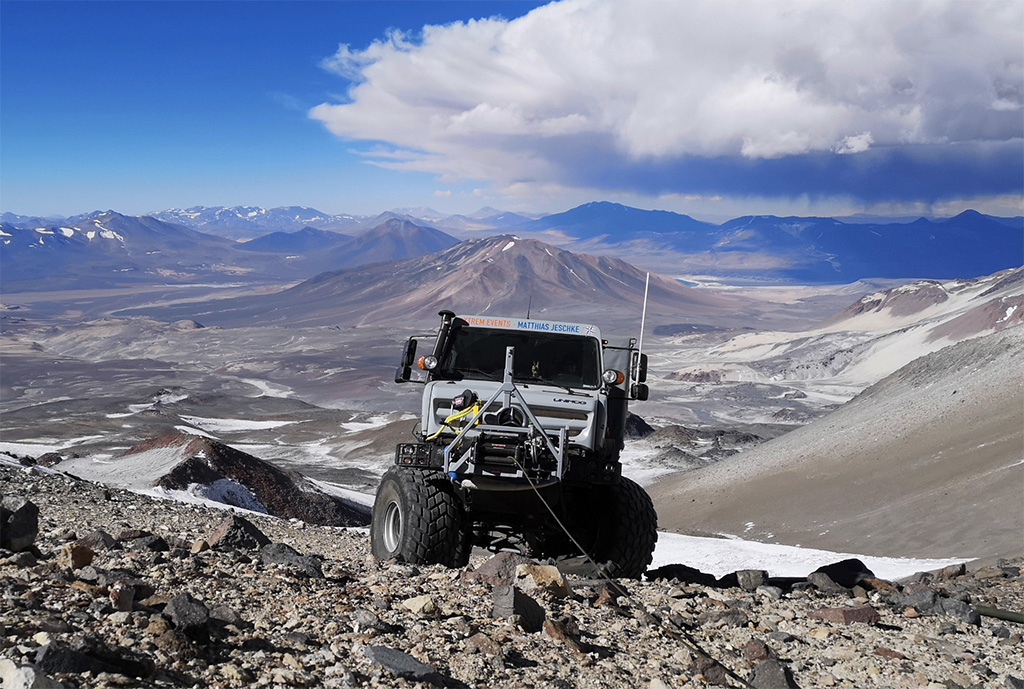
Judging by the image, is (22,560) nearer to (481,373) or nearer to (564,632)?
(564,632)

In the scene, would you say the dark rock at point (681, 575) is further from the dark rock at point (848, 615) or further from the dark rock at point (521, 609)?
the dark rock at point (521, 609)

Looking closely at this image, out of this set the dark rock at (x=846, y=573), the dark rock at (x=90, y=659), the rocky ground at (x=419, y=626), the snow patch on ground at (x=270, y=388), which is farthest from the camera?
the snow patch on ground at (x=270, y=388)

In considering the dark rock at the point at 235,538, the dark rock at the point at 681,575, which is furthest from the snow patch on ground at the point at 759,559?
the dark rock at the point at 235,538

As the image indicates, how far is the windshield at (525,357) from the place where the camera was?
9.90 metres

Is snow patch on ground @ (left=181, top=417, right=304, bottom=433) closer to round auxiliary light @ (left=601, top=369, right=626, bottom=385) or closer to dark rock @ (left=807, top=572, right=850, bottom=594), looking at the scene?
dark rock @ (left=807, top=572, right=850, bottom=594)

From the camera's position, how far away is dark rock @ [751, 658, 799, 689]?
20.5 ft

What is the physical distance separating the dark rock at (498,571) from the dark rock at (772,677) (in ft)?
7.62

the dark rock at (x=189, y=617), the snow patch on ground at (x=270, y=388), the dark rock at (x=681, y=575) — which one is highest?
the dark rock at (x=189, y=617)

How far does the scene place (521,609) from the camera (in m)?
6.82

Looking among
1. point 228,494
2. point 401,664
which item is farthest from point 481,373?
point 228,494

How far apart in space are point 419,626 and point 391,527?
3.14 m

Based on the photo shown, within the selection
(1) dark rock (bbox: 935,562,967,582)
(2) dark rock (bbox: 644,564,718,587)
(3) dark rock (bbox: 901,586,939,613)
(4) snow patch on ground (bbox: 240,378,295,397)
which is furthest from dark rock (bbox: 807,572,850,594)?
(4) snow patch on ground (bbox: 240,378,295,397)

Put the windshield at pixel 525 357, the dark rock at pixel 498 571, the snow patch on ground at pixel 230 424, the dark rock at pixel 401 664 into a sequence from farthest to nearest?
1. the snow patch on ground at pixel 230 424
2. the windshield at pixel 525 357
3. the dark rock at pixel 498 571
4. the dark rock at pixel 401 664

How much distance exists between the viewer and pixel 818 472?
35625mm
